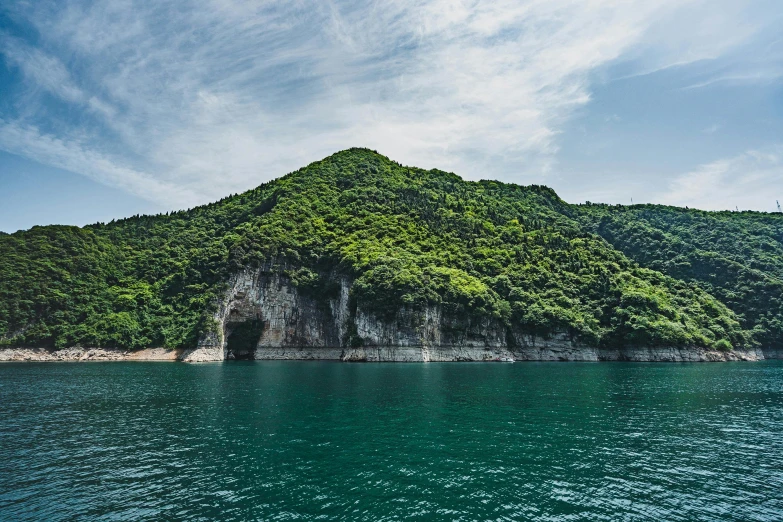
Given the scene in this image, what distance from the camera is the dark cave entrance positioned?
120m

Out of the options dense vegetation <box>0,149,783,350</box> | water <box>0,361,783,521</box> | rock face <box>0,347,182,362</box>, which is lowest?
water <box>0,361,783,521</box>

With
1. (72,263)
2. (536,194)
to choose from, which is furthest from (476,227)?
(72,263)

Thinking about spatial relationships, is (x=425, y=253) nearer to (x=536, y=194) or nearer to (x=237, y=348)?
(x=237, y=348)

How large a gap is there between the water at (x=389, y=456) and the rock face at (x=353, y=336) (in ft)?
182

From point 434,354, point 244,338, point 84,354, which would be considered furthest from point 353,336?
point 84,354

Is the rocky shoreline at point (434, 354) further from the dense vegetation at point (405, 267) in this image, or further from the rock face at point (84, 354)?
the dense vegetation at point (405, 267)

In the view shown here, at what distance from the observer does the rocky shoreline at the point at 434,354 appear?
334 ft

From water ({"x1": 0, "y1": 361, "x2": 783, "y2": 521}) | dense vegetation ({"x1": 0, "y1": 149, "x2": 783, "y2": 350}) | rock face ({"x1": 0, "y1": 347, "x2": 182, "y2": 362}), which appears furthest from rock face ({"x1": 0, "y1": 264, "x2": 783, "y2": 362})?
water ({"x1": 0, "y1": 361, "x2": 783, "y2": 521})

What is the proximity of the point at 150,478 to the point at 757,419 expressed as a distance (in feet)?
139

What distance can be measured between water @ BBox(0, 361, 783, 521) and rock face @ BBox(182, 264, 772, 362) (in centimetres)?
5558

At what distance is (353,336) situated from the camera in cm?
10612

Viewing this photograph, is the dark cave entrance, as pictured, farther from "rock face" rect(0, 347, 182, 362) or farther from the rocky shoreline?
"rock face" rect(0, 347, 182, 362)

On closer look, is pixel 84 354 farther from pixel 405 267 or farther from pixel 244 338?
pixel 405 267

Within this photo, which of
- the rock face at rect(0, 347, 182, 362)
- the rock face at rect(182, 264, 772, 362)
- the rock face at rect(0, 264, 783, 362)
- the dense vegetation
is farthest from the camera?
the dense vegetation
